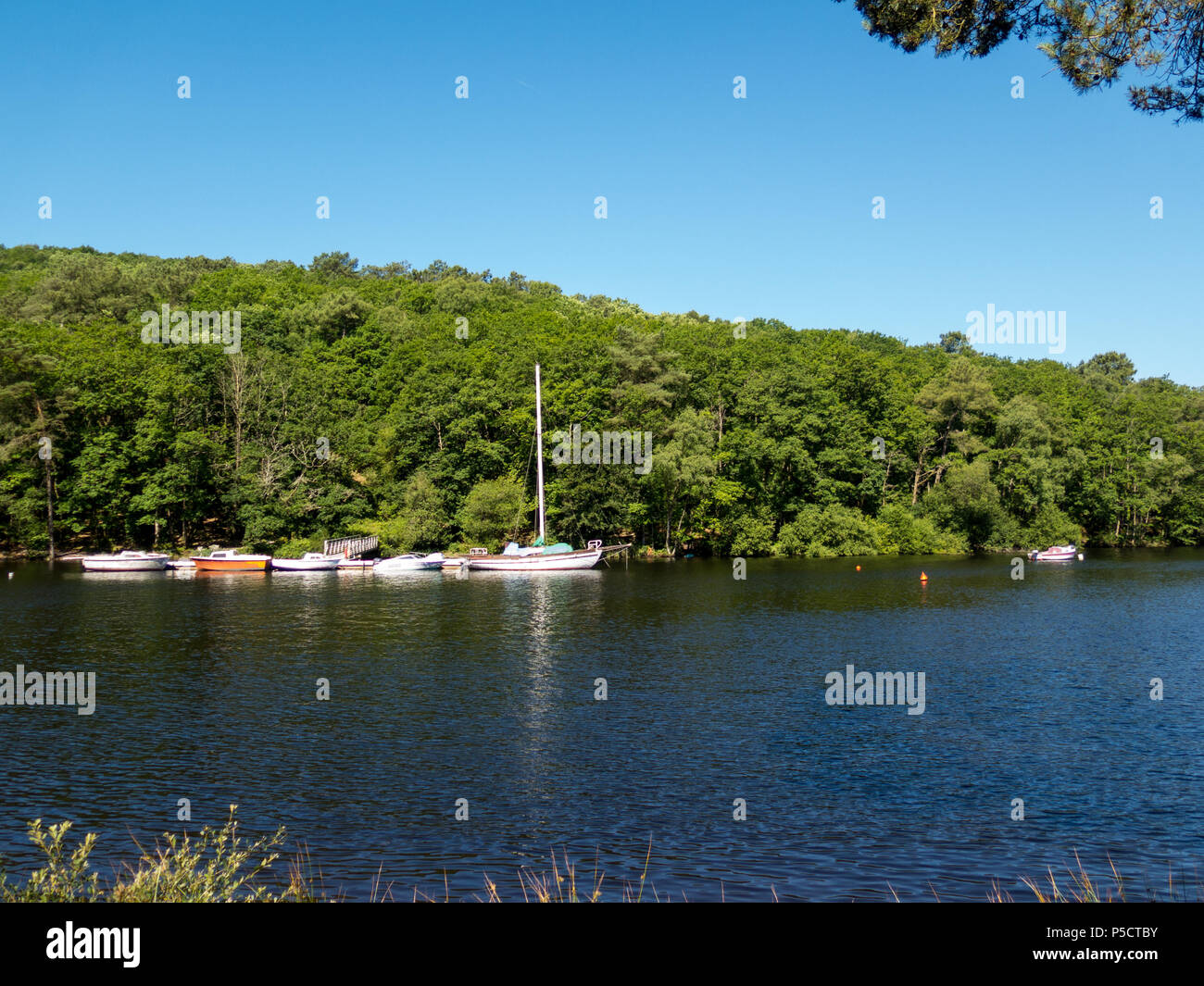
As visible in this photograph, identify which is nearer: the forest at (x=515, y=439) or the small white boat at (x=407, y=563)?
the small white boat at (x=407, y=563)

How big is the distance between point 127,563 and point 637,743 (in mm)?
63845

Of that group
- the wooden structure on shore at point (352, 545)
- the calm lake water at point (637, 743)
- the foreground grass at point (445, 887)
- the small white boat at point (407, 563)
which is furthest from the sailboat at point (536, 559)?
the foreground grass at point (445, 887)

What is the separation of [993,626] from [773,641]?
12244mm

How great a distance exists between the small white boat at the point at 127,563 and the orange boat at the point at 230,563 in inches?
115

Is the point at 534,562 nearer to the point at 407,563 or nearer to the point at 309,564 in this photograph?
the point at 407,563

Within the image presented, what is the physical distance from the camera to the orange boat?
75750mm

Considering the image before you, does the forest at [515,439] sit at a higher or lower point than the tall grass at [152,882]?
higher

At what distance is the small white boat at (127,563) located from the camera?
2916 inches

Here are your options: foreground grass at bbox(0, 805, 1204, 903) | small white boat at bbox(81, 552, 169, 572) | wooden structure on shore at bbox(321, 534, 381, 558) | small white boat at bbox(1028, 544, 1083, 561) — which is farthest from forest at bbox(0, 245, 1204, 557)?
foreground grass at bbox(0, 805, 1204, 903)

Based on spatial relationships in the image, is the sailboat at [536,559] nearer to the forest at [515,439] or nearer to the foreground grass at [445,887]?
the forest at [515,439]

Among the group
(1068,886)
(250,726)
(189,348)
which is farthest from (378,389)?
(1068,886)

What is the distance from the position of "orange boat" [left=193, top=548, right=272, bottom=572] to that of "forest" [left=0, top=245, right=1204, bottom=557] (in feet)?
23.7

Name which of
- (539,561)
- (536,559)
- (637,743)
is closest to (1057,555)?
(539,561)
